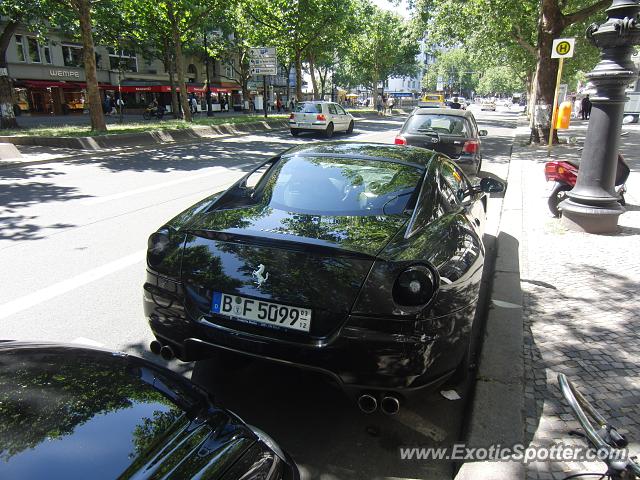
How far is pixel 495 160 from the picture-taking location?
50.0 ft

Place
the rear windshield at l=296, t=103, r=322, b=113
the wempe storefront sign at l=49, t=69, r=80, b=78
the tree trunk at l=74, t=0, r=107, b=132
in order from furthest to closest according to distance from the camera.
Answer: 1. the wempe storefront sign at l=49, t=69, r=80, b=78
2. the rear windshield at l=296, t=103, r=322, b=113
3. the tree trunk at l=74, t=0, r=107, b=132

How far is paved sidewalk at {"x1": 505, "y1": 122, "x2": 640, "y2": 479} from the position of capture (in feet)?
8.75

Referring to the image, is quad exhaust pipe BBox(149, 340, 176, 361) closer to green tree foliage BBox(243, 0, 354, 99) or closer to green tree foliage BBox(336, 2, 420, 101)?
green tree foliage BBox(243, 0, 354, 99)

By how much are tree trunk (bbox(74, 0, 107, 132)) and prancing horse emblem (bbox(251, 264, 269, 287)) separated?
16793mm

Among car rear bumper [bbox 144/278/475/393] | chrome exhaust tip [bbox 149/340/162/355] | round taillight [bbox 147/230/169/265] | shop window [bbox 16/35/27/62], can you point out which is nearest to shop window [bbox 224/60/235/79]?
shop window [bbox 16/35/27/62]

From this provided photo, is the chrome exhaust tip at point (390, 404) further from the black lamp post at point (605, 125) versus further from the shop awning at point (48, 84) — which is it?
the shop awning at point (48, 84)

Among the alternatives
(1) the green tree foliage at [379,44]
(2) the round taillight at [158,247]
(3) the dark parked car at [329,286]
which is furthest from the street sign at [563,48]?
(1) the green tree foliage at [379,44]

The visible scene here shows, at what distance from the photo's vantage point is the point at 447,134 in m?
9.82

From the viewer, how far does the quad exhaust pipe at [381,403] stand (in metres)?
2.41

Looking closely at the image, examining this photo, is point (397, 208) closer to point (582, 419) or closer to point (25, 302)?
point (582, 419)

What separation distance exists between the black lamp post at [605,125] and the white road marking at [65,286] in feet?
17.8

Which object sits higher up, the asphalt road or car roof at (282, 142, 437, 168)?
car roof at (282, 142, 437, 168)

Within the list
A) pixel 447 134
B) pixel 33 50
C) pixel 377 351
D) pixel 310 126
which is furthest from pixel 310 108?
pixel 33 50

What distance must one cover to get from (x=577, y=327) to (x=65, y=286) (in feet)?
14.9
